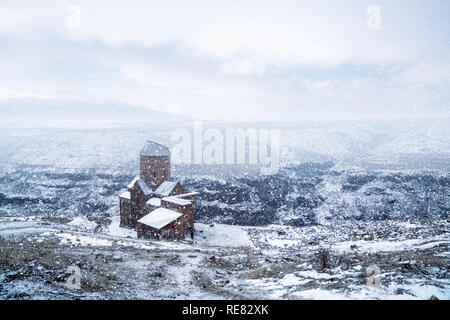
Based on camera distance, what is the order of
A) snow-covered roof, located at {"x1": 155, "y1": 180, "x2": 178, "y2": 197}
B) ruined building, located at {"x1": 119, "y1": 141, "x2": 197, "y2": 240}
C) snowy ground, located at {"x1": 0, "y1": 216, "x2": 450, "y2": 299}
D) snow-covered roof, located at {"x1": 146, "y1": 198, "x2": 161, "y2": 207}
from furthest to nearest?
1. snow-covered roof, located at {"x1": 155, "y1": 180, "x2": 178, "y2": 197}
2. snow-covered roof, located at {"x1": 146, "y1": 198, "x2": 161, "y2": 207}
3. ruined building, located at {"x1": 119, "y1": 141, "x2": 197, "y2": 240}
4. snowy ground, located at {"x1": 0, "y1": 216, "x2": 450, "y2": 299}

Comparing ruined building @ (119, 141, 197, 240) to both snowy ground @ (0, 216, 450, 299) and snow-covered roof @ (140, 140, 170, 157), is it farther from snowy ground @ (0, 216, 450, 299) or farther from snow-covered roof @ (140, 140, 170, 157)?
snowy ground @ (0, 216, 450, 299)

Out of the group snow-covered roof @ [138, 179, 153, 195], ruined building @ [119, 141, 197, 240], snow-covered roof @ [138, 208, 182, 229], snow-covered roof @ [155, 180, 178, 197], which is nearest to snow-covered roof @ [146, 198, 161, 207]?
ruined building @ [119, 141, 197, 240]

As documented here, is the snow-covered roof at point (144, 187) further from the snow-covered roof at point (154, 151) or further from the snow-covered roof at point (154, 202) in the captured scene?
the snow-covered roof at point (154, 151)

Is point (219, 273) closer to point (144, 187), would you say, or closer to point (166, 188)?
point (166, 188)

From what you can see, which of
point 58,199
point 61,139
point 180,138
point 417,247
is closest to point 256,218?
point 417,247

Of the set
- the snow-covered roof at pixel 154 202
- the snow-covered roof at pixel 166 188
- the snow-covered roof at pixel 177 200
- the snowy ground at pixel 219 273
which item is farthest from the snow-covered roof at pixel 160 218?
the snowy ground at pixel 219 273

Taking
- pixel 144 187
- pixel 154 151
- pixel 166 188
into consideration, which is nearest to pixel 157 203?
pixel 166 188
